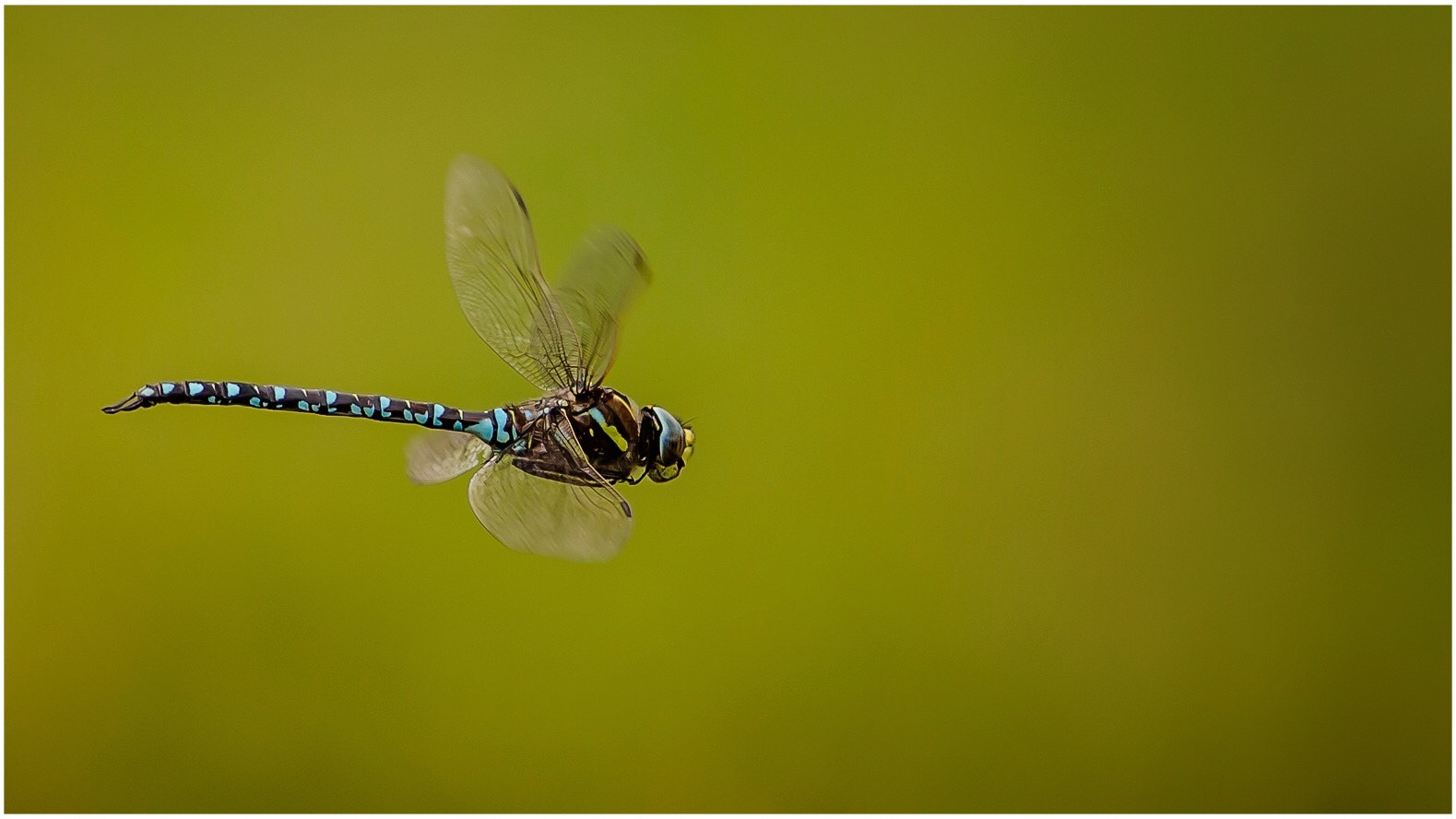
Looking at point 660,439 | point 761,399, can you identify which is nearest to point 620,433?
point 660,439

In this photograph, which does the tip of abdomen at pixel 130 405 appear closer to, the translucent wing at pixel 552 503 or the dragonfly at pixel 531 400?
the dragonfly at pixel 531 400

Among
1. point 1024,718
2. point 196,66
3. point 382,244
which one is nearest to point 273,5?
point 196,66

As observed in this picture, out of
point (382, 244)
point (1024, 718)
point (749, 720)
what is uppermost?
point (382, 244)

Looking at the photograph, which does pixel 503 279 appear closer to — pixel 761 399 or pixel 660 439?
pixel 660 439

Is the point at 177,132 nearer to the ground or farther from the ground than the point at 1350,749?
farther from the ground

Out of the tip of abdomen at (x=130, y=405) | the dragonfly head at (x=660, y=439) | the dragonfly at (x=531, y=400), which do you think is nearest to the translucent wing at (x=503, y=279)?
the dragonfly at (x=531, y=400)

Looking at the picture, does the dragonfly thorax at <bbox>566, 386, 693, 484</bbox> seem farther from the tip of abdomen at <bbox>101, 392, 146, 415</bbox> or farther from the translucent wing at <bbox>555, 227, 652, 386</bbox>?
the tip of abdomen at <bbox>101, 392, 146, 415</bbox>

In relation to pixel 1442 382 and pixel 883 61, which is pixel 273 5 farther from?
pixel 1442 382
